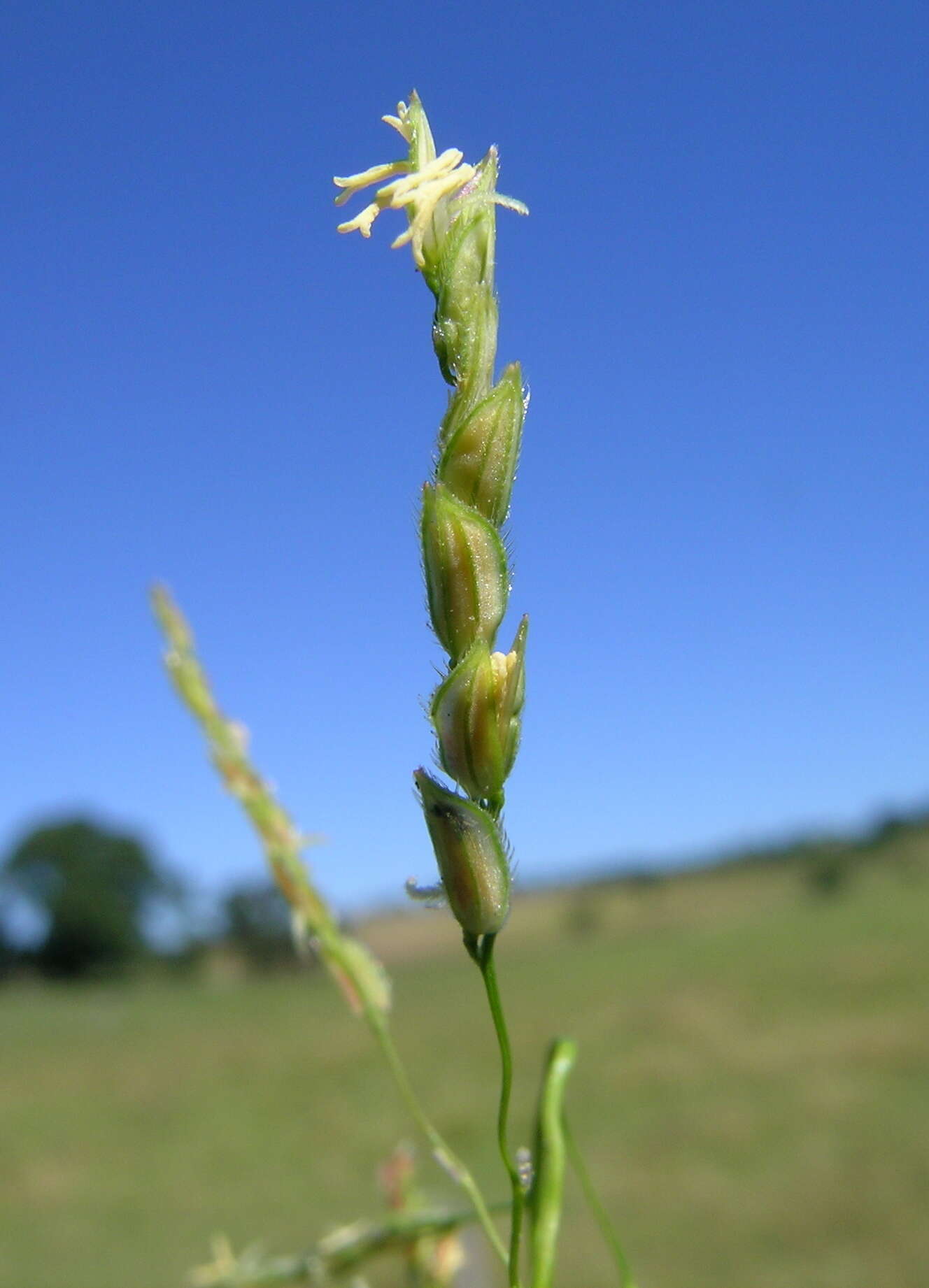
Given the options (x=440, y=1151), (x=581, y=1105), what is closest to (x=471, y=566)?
(x=440, y=1151)

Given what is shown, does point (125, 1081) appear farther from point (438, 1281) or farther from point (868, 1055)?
point (438, 1281)

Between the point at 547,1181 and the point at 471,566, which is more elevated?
the point at 471,566

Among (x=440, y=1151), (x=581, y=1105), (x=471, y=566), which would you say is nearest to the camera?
(x=471, y=566)

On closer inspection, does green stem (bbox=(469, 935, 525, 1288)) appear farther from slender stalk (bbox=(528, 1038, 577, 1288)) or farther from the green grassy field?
the green grassy field

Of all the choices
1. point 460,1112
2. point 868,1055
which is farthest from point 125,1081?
point 868,1055

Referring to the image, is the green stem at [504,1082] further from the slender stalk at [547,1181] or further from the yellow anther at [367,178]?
the yellow anther at [367,178]

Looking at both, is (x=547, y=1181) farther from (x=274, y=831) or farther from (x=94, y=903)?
(x=94, y=903)
